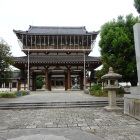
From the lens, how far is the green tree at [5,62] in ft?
52.4

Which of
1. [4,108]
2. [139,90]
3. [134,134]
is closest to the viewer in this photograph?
[134,134]

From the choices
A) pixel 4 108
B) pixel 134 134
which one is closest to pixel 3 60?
pixel 4 108

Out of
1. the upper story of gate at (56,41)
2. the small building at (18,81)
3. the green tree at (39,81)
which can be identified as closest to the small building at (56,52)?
the upper story of gate at (56,41)

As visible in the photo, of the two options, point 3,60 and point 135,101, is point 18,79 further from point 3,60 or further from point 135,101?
point 135,101

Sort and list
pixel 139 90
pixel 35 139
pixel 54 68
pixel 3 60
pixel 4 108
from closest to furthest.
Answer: pixel 35 139
pixel 139 90
pixel 4 108
pixel 3 60
pixel 54 68

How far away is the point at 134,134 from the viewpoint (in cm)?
466

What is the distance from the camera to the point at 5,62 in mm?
16031

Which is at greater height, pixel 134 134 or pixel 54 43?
pixel 54 43

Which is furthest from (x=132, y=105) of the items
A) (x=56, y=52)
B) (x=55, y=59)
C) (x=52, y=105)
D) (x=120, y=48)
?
(x=56, y=52)

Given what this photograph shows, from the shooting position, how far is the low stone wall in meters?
6.70

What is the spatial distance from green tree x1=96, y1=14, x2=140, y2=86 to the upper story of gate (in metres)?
10.0

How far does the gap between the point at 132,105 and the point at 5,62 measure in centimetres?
1334

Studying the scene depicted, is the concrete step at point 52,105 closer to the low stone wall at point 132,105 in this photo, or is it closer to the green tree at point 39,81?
the low stone wall at point 132,105

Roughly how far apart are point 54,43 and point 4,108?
752 inches
